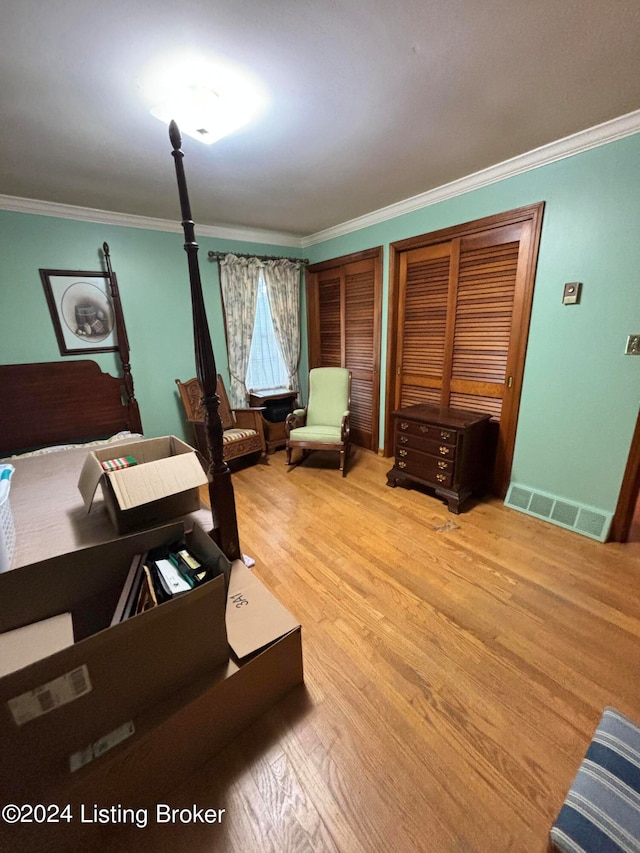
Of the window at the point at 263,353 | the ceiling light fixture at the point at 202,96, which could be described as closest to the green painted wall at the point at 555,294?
the window at the point at 263,353

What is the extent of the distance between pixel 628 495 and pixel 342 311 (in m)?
2.89

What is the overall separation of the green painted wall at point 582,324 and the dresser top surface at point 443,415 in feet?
1.12

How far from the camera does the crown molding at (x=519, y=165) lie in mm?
1753

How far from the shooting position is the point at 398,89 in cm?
145

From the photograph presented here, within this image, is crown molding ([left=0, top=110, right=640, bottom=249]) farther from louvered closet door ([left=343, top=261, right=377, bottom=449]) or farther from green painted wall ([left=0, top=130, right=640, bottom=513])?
louvered closet door ([left=343, top=261, right=377, bottom=449])

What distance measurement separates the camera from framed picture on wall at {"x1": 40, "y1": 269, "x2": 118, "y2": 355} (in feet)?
8.69

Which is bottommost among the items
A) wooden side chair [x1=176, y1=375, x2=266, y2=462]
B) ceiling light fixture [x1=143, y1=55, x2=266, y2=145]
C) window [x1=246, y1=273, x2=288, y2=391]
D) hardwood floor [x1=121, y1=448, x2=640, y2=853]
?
hardwood floor [x1=121, y1=448, x2=640, y2=853]

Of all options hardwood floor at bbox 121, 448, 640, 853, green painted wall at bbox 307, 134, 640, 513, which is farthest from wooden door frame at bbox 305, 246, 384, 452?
hardwood floor at bbox 121, 448, 640, 853

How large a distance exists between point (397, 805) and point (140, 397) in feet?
10.7

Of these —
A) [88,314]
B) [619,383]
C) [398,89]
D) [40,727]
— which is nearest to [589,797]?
[40,727]

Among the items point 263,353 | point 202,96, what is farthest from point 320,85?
point 263,353

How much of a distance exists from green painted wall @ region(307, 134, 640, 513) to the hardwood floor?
49 centimetres

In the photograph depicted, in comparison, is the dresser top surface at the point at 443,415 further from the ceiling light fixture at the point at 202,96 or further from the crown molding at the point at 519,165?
the ceiling light fixture at the point at 202,96

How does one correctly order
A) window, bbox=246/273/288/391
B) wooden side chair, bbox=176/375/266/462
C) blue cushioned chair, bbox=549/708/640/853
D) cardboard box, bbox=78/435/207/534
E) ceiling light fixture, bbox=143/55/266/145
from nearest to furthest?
blue cushioned chair, bbox=549/708/640/853, cardboard box, bbox=78/435/207/534, ceiling light fixture, bbox=143/55/266/145, wooden side chair, bbox=176/375/266/462, window, bbox=246/273/288/391
